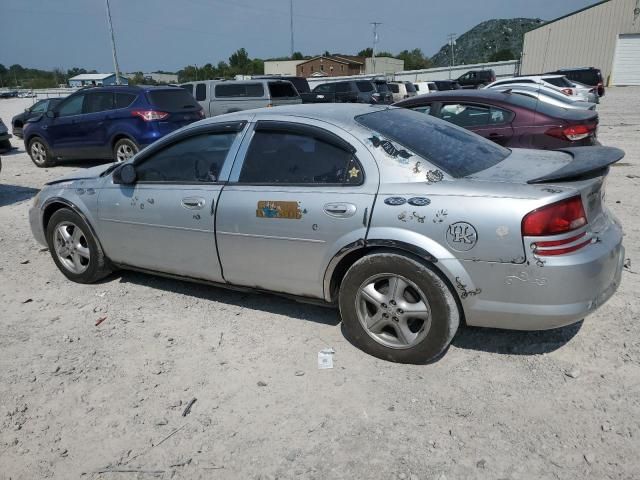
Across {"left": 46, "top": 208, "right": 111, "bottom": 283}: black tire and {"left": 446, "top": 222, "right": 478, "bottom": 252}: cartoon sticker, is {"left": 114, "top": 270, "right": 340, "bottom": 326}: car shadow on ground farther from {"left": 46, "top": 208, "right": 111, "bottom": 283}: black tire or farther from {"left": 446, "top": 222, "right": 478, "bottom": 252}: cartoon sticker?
{"left": 446, "top": 222, "right": 478, "bottom": 252}: cartoon sticker

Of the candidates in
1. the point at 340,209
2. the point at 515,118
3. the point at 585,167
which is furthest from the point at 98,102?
the point at 585,167

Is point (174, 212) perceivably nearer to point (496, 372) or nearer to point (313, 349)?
point (313, 349)

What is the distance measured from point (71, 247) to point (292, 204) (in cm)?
255

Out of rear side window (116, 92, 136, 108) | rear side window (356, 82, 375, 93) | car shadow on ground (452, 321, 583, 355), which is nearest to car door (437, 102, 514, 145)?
car shadow on ground (452, 321, 583, 355)

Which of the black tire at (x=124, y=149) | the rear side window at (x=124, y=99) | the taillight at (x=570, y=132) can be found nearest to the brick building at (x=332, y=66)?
the rear side window at (x=124, y=99)

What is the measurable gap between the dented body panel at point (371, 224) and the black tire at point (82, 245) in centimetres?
35

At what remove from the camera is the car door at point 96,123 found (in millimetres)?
10344

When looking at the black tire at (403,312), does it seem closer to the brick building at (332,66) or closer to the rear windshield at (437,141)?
the rear windshield at (437,141)

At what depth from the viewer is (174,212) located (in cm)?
392

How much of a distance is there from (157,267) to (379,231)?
2.09m

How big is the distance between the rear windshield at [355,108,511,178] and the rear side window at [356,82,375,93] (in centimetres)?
2017

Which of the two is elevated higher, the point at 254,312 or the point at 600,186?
the point at 600,186

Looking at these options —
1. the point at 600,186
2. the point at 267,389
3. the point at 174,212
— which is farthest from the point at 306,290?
the point at 600,186

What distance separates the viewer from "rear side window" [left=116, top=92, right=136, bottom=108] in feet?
33.5
